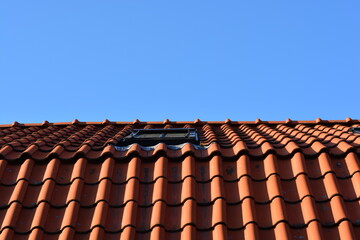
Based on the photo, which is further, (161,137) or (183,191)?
(161,137)

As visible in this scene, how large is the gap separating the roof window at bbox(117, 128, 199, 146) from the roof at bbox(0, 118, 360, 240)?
1.97ft

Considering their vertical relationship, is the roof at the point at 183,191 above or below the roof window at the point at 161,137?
below

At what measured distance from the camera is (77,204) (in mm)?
3672

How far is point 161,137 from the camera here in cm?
573

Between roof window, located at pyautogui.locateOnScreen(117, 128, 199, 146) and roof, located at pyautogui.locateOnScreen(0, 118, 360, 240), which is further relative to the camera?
roof window, located at pyautogui.locateOnScreen(117, 128, 199, 146)

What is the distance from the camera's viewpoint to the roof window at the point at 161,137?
534 centimetres

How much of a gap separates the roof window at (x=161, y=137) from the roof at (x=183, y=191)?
0.60 metres

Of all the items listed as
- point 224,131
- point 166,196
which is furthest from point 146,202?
point 224,131

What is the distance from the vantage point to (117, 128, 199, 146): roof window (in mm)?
5340

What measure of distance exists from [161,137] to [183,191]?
201cm

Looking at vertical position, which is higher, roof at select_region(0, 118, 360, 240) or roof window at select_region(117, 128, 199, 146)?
roof window at select_region(117, 128, 199, 146)

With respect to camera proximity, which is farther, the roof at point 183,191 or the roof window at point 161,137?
the roof window at point 161,137

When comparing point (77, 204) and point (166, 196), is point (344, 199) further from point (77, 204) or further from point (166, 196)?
point (77, 204)

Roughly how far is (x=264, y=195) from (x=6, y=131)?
422 cm
